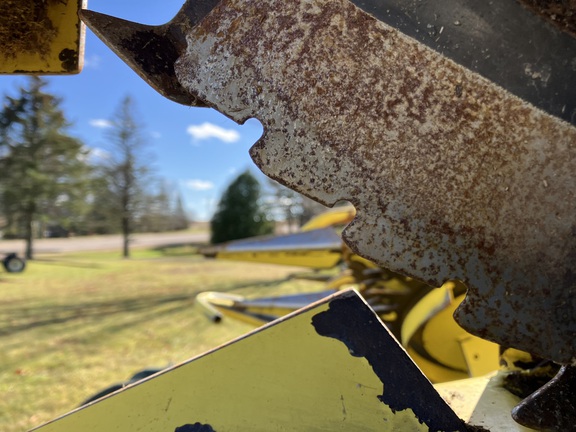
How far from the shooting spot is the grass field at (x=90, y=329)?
488 centimetres

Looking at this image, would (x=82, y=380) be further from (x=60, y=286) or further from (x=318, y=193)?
(x=60, y=286)

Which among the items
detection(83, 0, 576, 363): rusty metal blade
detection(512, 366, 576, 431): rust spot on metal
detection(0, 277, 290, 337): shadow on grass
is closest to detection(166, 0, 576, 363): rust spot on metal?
detection(83, 0, 576, 363): rusty metal blade

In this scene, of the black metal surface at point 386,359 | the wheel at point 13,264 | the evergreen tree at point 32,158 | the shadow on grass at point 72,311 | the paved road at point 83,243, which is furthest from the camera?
the paved road at point 83,243

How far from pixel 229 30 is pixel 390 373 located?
2.18 feet

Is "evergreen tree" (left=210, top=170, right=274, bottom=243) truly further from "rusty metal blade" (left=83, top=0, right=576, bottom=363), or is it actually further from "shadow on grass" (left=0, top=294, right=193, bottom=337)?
"rusty metal blade" (left=83, top=0, right=576, bottom=363)

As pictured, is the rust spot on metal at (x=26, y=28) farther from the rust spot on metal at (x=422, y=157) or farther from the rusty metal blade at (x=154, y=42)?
the rust spot on metal at (x=422, y=157)

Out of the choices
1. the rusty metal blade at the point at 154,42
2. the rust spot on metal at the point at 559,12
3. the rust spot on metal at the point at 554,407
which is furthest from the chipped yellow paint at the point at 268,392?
the rust spot on metal at the point at 559,12

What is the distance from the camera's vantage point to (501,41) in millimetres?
758

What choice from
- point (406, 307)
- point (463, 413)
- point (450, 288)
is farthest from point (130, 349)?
point (463, 413)

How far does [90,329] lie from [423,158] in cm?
784

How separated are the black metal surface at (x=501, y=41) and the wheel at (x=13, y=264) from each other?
16.2 metres

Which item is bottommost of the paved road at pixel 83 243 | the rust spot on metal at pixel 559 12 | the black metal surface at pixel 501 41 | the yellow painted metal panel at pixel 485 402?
the paved road at pixel 83 243

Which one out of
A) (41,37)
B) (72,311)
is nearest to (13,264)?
(72,311)

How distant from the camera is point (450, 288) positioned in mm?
2354
